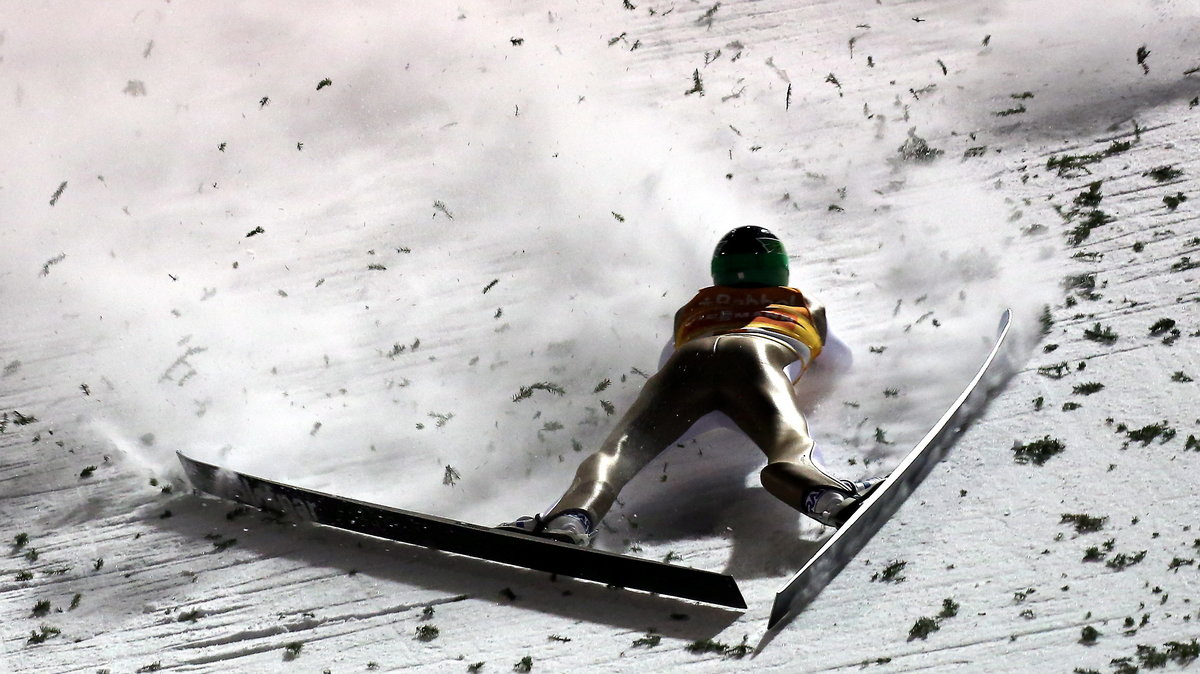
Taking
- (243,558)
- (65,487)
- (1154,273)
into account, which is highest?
(1154,273)

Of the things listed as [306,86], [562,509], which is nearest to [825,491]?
[562,509]

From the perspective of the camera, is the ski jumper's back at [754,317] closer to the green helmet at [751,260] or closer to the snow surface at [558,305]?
the green helmet at [751,260]

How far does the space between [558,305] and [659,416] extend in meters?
0.98

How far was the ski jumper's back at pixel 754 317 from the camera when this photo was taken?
11.4ft

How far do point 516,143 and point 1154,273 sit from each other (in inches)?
96.2

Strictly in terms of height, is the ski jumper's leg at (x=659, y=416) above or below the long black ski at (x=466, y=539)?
above

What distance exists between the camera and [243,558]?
10.5 feet

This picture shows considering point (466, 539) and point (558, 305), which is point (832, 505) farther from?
point (558, 305)

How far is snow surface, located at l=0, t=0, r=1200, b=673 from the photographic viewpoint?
2865 millimetres

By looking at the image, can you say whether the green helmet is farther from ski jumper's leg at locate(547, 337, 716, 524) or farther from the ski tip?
the ski tip

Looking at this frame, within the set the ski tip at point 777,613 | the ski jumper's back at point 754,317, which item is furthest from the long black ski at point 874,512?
the ski jumper's back at point 754,317

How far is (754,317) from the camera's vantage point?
11.6ft

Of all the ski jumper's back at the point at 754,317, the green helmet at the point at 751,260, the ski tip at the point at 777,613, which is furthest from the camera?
the green helmet at the point at 751,260

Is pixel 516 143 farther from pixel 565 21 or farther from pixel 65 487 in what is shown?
pixel 65 487
